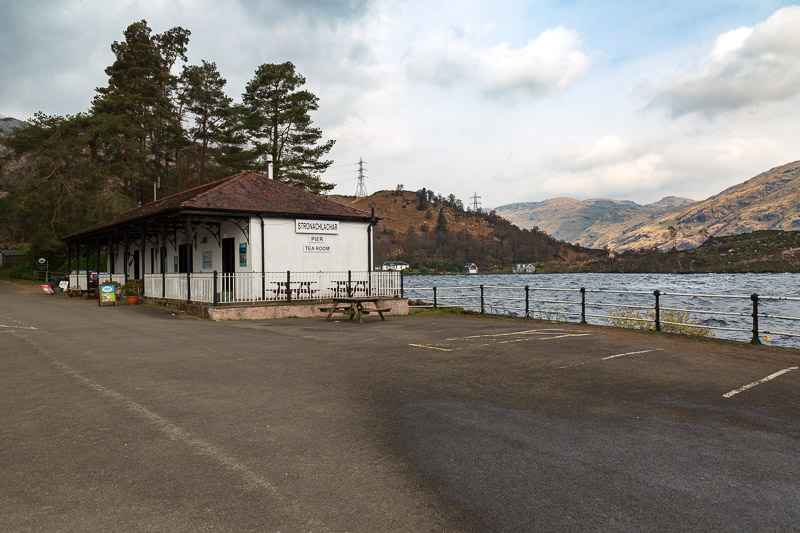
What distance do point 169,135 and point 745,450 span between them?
49.9m

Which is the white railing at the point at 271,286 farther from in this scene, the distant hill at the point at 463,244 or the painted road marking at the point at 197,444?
the distant hill at the point at 463,244

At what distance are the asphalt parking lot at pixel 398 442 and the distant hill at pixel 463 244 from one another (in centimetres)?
11462

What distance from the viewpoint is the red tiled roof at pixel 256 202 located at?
58.5ft

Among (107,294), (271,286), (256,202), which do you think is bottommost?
(107,294)

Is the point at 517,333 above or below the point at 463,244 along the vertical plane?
below

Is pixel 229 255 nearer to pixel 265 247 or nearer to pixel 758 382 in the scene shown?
pixel 265 247

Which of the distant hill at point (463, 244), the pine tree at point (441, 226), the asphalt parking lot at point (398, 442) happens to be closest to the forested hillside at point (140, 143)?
the asphalt parking lot at point (398, 442)

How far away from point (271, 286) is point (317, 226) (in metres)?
3.10

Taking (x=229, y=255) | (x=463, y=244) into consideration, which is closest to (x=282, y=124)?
(x=229, y=255)

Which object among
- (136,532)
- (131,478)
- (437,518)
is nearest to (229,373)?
(131,478)

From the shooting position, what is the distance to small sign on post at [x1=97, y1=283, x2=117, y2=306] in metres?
21.3

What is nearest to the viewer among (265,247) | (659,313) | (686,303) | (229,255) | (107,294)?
(659,313)

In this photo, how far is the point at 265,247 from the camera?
18750 mm

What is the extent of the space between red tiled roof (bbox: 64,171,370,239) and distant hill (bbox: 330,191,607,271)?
10034cm
